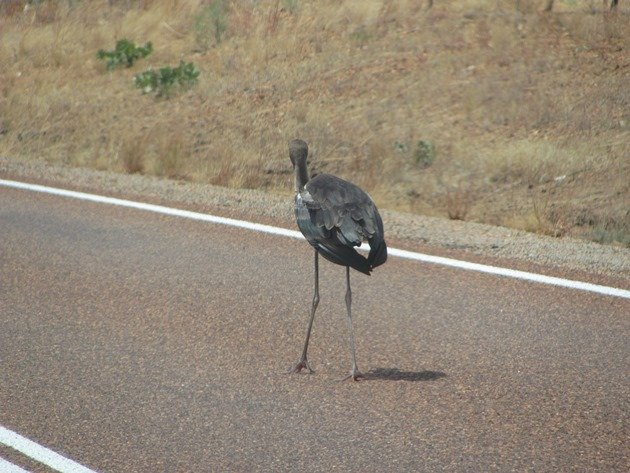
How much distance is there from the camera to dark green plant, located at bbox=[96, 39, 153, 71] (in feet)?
66.2

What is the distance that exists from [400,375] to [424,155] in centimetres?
804

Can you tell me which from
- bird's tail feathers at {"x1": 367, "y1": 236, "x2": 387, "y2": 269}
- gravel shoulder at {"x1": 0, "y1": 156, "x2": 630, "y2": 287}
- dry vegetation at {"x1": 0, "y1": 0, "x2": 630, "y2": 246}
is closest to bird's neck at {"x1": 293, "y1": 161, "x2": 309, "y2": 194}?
bird's tail feathers at {"x1": 367, "y1": 236, "x2": 387, "y2": 269}

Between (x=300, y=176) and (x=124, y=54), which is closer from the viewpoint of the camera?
(x=300, y=176)

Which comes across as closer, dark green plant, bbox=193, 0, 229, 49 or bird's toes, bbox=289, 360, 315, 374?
bird's toes, bbox=289, 360, 315, 374

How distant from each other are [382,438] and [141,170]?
932cm

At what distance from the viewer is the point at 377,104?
15977 mm

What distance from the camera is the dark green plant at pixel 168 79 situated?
18.3 meters

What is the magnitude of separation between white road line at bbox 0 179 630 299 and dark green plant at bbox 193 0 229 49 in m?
8.85

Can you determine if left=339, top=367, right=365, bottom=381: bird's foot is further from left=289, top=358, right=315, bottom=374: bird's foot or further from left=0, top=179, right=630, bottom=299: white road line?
left=0, top=179, right=630, bottom=299: white road line

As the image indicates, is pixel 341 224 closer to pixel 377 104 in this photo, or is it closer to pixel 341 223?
pixel 341 223

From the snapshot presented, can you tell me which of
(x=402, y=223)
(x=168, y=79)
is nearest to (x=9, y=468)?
(x=402, y=223)

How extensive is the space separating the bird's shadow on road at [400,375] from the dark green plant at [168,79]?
12.8 m

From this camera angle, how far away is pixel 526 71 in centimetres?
1588

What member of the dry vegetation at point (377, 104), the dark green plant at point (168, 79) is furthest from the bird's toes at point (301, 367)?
the dark green plant at point (168, 79)
